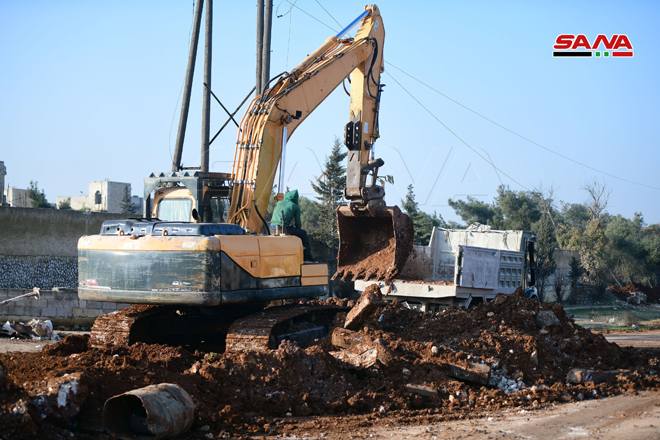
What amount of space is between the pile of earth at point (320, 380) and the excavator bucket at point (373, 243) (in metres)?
3.12

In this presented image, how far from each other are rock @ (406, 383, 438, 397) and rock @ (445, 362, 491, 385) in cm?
Answer: 51

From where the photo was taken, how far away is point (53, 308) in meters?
13.1

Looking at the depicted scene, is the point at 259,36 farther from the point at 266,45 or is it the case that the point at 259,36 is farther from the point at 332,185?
the point at 332,185

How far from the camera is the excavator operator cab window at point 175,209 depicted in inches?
324

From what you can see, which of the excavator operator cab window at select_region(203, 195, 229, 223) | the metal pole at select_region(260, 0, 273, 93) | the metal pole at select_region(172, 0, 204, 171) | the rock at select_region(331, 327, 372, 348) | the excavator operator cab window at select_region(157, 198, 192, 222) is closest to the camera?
the rock at select_region(331, 327, 372, 348)

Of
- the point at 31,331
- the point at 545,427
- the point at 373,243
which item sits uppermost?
the point at 373,243

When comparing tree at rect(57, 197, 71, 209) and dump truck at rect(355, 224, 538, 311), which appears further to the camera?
tree at rect(57, 197, 71, 209)

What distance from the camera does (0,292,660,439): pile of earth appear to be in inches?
204

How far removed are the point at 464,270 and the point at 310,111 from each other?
4.30 meters

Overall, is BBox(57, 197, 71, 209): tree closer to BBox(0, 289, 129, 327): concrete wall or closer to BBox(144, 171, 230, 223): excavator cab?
BBox(0, 289, 129, 327): concrete wall

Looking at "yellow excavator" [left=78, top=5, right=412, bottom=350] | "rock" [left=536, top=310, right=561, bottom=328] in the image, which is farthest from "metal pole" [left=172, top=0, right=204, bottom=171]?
"rock" [left=536, top=310, right=561, bottom=328]

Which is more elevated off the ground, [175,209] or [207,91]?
[207,91]

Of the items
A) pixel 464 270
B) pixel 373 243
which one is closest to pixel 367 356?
pixel 464 270

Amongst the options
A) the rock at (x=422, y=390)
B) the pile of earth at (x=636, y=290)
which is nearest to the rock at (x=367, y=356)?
the rock at (x=422, y=390)
